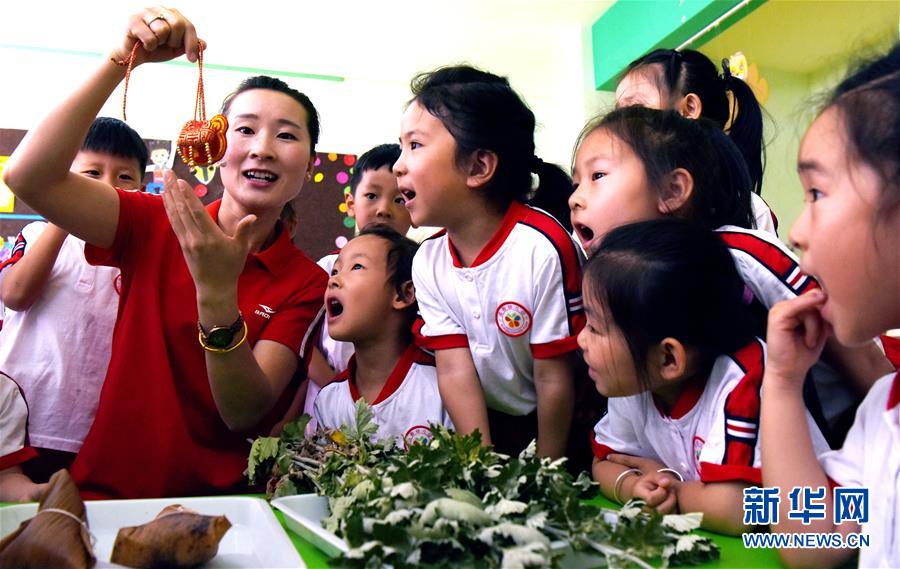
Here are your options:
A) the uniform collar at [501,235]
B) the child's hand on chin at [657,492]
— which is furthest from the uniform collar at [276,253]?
the child's hand on chin at [657,492]

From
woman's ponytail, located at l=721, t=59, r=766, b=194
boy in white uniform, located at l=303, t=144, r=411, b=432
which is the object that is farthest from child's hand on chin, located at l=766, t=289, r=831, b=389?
boy in white uniform, located at l=303, t=144, r=411, b=432

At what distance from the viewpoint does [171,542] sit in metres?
0.67

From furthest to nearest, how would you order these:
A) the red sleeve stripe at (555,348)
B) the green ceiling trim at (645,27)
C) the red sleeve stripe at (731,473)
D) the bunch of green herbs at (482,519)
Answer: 1. the green ceiling trim at (645,27)
2. the red sleeve stripe at (555,348)
3. the red sleeve stripe at (731,473)
4. the bunch of green herbs at (482,519)

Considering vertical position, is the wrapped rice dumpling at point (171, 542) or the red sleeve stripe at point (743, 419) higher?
the red sleeve stripe at point (743, 419)

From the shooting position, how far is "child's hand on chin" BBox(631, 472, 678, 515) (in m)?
0.88

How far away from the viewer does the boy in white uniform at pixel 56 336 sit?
4.20ft

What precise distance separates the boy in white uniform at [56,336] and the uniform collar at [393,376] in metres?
0.47

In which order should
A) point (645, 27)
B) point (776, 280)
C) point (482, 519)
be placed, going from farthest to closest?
point (645, 27) → point (776, 280) → point (482, 519)

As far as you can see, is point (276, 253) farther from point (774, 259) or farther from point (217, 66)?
point (217, 66)

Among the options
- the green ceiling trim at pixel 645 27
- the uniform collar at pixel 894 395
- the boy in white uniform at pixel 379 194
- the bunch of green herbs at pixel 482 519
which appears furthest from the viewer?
the green ceiling trim at pixel 645 27

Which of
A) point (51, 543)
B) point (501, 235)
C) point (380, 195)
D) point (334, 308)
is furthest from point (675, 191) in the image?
point (380, 195)

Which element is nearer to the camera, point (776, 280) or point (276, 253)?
point (776, 280)

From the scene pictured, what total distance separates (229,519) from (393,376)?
0.59 meters

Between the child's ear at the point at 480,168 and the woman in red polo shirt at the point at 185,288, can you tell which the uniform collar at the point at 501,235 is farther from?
the woman in red polo shirt at the point at 185,288
